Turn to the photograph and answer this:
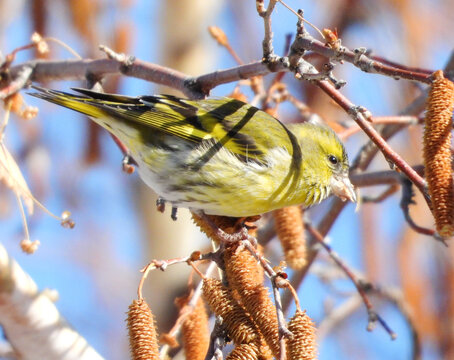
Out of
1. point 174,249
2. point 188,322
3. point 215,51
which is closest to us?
point 188,322

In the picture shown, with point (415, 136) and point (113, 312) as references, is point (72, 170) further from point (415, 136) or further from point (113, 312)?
point (415, 136)

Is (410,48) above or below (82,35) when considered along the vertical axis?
above

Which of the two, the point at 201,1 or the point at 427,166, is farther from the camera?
the point at 201,1

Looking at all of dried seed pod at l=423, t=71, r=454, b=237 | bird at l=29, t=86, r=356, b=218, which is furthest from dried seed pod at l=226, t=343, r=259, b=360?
bird at l=29, t=86, r=356, b=218

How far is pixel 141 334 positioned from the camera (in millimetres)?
1916

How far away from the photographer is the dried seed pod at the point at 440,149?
1.99m

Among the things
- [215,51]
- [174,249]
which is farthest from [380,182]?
[215,51]

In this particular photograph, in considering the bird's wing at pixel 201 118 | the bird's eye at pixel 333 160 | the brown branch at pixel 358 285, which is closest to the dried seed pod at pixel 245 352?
the bird's wing at pixel 201 118

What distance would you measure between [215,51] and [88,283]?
2916 mm

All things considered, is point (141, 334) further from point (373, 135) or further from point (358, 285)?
point (358, 285)

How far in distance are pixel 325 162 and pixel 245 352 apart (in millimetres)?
1604

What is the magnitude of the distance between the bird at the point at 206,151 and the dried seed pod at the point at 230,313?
0.73 m

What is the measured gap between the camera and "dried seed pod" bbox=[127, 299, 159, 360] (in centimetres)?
189

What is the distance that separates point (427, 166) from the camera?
208 cm
